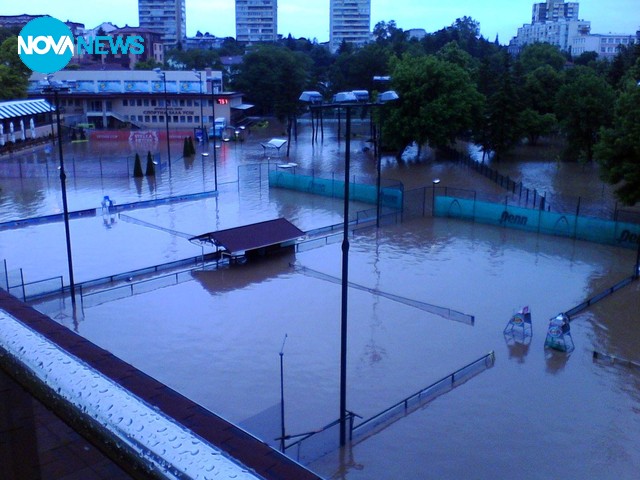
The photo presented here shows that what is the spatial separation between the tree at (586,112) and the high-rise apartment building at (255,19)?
14903cm

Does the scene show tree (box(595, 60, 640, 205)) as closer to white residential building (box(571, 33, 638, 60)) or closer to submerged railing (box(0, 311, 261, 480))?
submerged railing (box(0, 311, 261, 480))

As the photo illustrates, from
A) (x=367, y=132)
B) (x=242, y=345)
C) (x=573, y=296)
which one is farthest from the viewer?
(x=367, y=132)

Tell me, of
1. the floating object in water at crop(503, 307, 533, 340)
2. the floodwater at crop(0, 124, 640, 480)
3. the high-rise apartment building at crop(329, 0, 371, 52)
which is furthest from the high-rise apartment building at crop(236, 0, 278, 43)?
the floating object in water at crop(503, 307, 533, 340)

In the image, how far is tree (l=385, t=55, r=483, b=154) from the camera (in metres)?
41.0

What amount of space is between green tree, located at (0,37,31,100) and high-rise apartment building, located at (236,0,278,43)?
120m

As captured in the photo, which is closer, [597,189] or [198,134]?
[597,189]

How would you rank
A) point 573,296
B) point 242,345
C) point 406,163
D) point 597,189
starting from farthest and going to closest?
point 406,163 → point 597,189 → point 573,296 → point 242,345

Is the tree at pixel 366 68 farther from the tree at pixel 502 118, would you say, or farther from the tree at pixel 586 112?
the tree at pixel 586 112

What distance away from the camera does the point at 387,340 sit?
15.5m

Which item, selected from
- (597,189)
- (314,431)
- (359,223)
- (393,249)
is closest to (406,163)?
(597,189)

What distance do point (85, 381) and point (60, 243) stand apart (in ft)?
77.6

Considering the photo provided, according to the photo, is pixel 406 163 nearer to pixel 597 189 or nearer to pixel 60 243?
pixel 597 189

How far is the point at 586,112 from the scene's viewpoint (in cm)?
4116

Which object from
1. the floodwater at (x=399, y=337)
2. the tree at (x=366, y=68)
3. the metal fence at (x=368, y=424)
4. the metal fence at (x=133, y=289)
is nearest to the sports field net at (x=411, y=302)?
the floodwater at (x=399, y=337)
